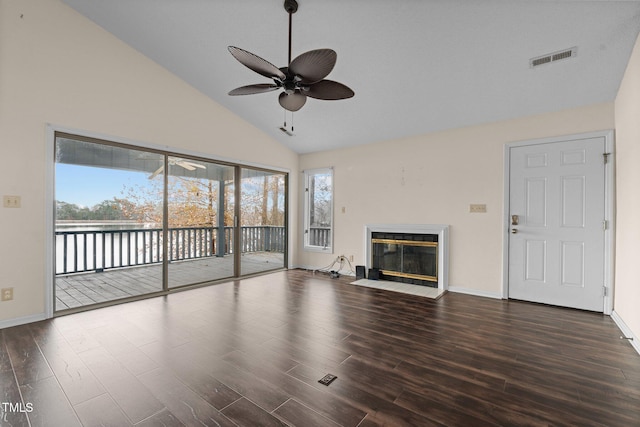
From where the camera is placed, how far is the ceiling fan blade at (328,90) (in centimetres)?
249

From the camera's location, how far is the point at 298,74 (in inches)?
89.8

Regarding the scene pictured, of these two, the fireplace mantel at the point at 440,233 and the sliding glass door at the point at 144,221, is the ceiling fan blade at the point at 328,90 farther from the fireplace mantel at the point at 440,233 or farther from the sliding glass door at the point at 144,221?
the fireplace mantel at the point at 440,233

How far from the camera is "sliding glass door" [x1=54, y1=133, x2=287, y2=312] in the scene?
11.6 ft

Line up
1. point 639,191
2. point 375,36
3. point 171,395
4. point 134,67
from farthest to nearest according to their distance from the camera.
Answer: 1. point 134,67
2. point 375,36
3. point 639,191
4. point 171,395

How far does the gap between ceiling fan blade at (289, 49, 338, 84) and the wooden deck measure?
3523 mm

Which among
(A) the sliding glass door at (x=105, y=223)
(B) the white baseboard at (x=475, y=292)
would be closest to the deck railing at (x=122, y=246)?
(A) the sliding glass door at (x=105, y=223)

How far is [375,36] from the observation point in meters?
2.92

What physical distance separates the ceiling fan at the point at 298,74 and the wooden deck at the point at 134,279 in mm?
3167

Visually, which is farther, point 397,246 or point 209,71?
point 397,246

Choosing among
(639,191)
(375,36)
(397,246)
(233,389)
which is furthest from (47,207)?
(639,191)

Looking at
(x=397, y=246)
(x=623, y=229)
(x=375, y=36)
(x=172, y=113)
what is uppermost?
(x=375, y=36)

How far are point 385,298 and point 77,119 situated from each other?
4481mm

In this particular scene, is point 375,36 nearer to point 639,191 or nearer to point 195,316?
point 639,191

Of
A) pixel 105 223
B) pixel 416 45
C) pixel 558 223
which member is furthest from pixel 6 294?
pixel 558 223
